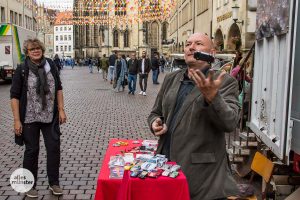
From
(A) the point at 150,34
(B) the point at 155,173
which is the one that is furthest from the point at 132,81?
(A) the point at 150,34

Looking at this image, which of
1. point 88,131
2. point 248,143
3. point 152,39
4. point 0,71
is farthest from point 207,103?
point 152,39

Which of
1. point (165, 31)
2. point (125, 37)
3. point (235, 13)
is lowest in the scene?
point (235, 13)

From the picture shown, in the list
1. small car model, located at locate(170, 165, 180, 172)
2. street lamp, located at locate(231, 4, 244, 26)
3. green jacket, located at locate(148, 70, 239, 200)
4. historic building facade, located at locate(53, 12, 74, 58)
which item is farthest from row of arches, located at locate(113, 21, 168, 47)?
small car model, located at locate(170, 165, 180, 172)

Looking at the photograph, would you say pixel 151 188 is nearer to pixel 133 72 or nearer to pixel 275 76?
pixel 275 76

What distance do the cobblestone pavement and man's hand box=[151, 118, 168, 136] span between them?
102 inches

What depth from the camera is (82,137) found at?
930 cm

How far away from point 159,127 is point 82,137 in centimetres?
634

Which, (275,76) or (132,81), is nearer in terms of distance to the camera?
(275,76)

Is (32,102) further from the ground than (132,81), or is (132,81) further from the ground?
(32,102)

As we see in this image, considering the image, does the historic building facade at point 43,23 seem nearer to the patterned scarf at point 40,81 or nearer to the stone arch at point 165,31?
the stone arch at point 165,31

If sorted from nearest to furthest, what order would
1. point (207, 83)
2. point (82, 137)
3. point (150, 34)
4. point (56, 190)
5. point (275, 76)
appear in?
point (207, 83)
point (275, 76)
point (56, 190)
point (82, 137)
point (150, 34)

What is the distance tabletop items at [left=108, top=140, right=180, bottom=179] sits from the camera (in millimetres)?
2930

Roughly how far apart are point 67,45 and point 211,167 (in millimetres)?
120225

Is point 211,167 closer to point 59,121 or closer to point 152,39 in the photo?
point 59,121
